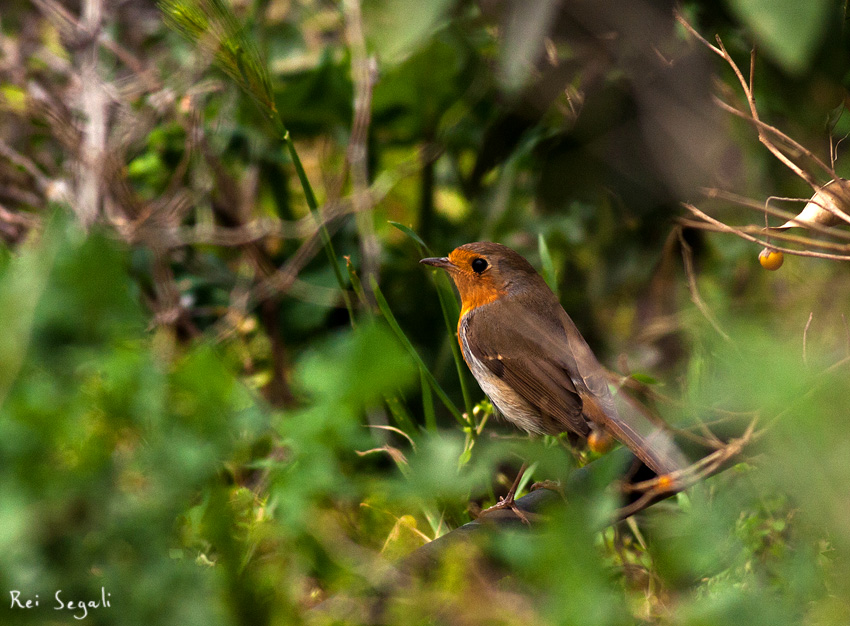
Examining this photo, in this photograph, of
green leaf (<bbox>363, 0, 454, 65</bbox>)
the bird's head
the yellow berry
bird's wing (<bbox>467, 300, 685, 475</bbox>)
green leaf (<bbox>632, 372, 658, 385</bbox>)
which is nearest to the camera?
green leaf (<bbox>363, 0, 454, 65</bbox>)

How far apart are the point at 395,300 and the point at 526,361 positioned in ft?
3.13

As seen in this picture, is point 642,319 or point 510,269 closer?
point 510,269

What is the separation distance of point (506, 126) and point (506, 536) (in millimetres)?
2194

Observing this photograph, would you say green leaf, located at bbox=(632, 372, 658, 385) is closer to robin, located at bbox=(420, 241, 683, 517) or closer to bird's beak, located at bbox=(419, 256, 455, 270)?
robin, located at bbox=(420, 241, 683, 517)

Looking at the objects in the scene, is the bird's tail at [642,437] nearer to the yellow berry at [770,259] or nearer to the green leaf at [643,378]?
the green leaf at [643,378]

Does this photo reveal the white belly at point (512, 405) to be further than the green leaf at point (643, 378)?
Yes

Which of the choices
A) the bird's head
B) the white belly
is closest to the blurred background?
the white belly

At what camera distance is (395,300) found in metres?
3.15

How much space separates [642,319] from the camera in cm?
322

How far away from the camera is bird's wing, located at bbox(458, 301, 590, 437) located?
2113mm

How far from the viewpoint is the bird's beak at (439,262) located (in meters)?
2.14

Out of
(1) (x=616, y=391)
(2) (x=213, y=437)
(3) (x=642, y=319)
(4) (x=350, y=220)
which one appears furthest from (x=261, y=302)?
(2) (x=213, y=437)

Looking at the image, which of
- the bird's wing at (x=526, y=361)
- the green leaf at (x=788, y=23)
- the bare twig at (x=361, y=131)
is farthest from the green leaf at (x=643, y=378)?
the bare twig at (x=361, y=131)

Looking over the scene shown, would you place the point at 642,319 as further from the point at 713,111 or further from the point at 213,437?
the point at 213,437
